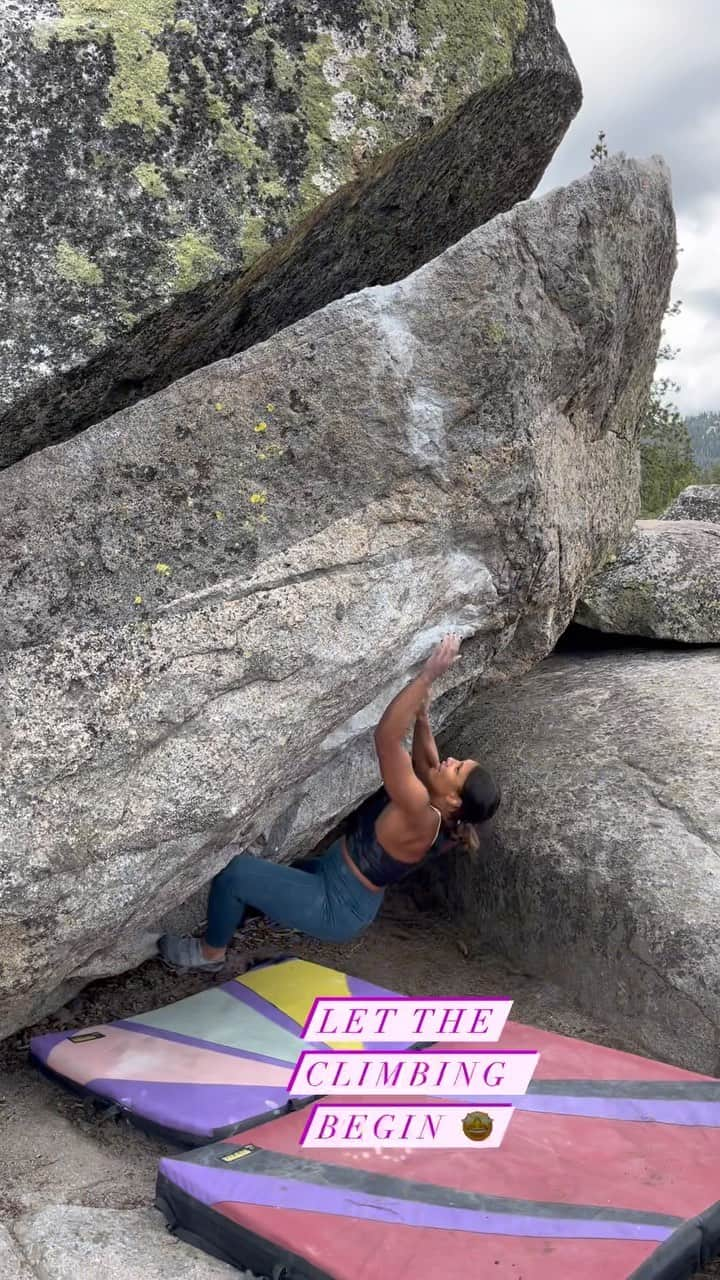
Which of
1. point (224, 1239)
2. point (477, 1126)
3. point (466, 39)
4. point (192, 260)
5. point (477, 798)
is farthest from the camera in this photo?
point (477, 798)

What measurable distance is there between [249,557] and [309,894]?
1693 mm

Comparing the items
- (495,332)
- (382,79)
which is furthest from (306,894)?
(382,79)

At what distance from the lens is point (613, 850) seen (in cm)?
509

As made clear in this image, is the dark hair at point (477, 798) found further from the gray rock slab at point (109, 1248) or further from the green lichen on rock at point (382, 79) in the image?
the green lichen on rock at point (382, 79)

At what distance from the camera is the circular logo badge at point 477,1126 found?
3.59 m

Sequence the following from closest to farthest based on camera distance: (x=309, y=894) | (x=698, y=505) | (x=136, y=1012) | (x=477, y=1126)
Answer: (x=477, y=1126) → (x=309, y=894) → (x=136, y=1012) → (x=698, y=505)

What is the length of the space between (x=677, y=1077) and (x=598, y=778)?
162 centimetres

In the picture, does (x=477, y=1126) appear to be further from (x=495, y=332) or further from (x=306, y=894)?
(x=495, y=332)

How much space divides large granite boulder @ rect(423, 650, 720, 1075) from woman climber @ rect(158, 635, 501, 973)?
2.15 feet

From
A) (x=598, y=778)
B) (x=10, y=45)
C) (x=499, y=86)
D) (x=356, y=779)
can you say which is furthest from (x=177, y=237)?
(x=598, y=778)

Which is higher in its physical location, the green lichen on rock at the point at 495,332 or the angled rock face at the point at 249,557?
the green lichen on rock at the point at 495,332

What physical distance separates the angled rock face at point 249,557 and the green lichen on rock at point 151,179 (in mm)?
639

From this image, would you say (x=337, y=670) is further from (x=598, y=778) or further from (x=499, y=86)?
(x=499, y=86)

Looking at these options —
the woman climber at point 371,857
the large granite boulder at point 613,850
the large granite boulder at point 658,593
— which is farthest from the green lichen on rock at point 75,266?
the large granite boulder at point 658,593
